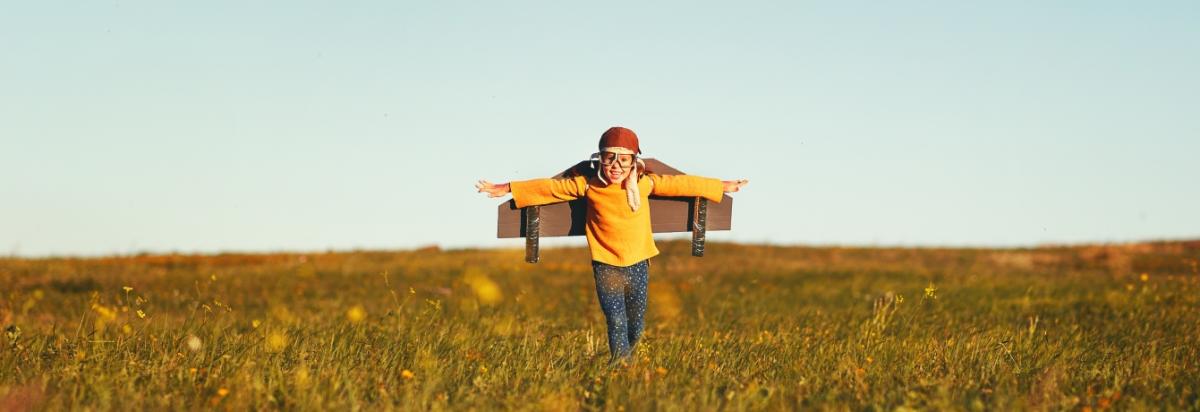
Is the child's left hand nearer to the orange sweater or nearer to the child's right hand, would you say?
the orange sweater

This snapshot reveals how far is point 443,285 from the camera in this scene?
18.4 metres

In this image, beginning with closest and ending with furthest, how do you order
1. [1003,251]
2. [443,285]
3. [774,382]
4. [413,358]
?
[774,382]
[413,358]
[443,285]
[1003,251]

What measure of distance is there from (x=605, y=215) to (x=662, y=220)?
628 millimetres

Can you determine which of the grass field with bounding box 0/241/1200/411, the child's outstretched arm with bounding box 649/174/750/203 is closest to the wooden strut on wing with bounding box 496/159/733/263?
the child's outstretched arm with bounding box 649/174/750/203

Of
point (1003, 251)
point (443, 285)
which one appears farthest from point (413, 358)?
point (1003, 251)

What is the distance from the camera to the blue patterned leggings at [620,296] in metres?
6.95

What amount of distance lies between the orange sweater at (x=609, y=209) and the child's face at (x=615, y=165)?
0.33ft

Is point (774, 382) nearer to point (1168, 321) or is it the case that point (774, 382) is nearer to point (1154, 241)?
point (1168, 321)

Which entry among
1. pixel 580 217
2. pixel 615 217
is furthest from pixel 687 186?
pixel 580 217

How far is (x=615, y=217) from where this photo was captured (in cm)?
694

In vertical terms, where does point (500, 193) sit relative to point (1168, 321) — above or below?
above

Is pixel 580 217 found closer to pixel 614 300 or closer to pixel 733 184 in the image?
pixel 614 300

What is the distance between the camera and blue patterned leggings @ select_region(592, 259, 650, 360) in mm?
6953

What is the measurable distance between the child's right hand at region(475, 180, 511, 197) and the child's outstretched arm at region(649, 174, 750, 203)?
1051 mm
